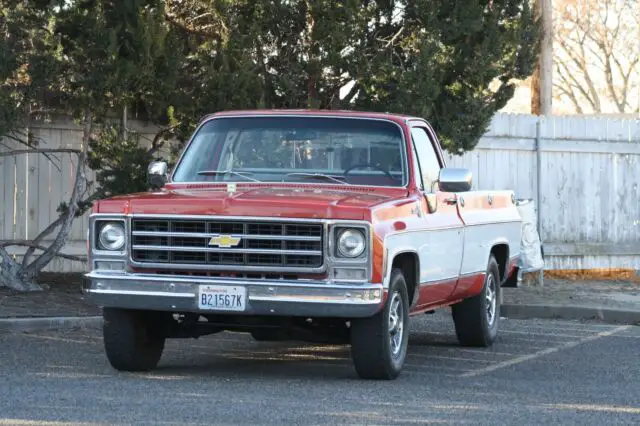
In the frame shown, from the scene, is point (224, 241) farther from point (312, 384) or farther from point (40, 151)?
point (40, 151)

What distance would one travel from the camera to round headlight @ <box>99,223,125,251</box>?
1026cm

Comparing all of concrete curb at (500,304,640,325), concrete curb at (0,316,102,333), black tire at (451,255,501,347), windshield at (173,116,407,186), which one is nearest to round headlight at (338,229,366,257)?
windshield at (173,116,407,186)

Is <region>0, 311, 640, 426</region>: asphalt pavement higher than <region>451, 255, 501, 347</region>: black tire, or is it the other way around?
<region>451, 255, 501, 347</region>: black tire

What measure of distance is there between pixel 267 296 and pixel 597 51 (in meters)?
43.6

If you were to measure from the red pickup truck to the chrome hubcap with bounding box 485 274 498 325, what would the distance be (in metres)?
1.41

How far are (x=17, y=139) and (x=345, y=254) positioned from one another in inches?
287

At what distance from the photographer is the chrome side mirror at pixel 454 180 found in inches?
446

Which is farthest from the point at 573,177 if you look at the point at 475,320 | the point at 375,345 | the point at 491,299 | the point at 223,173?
the point at 375,345

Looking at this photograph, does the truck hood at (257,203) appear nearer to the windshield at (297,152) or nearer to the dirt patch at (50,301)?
the windshield at (297,152)

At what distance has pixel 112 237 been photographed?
10289 millimetres

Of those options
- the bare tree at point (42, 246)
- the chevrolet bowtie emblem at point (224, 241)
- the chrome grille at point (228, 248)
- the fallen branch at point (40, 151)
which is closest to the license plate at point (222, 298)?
the chrome grille at point (228, 248)

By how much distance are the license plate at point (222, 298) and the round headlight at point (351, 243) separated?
2.33 ft

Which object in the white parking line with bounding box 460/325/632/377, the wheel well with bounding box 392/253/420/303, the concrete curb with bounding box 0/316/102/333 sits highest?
the wheel well with bounding box 392/253/420/303

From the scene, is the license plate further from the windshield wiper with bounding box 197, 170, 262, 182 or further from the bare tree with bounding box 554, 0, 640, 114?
the bare tree with bounding box 554, 0, 640, 114
